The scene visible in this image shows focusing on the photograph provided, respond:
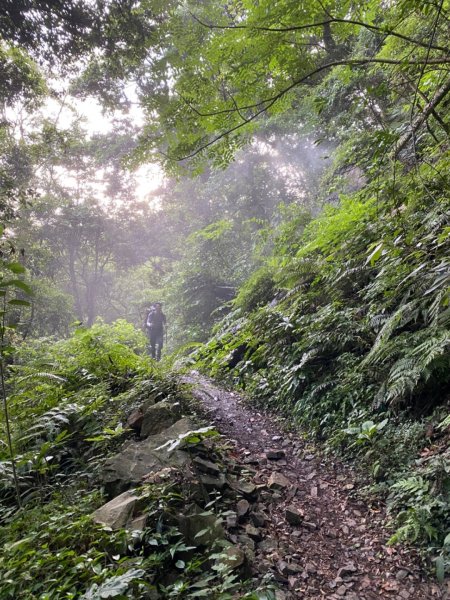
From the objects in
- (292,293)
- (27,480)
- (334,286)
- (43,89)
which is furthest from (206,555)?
(43,89)

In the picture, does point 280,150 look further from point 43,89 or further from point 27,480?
point 27,480

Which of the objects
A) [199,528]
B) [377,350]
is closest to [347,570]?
[199,528]

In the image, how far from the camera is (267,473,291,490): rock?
11.0 ft

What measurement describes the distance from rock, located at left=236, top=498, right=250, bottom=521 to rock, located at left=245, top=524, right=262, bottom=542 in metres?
0.10

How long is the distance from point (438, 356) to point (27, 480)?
3.84m

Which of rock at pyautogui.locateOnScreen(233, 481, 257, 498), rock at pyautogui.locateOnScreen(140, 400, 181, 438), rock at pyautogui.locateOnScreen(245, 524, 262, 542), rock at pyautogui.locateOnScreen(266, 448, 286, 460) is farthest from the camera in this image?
rock at pyautogui.locateOnScreen(266, 448, 286, 460)

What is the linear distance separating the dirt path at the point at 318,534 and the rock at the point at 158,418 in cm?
77

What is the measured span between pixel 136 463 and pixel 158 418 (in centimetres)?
79

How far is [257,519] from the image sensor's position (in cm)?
282

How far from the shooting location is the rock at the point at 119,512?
2.48 meters

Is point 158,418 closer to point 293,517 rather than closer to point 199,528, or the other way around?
point 199,528

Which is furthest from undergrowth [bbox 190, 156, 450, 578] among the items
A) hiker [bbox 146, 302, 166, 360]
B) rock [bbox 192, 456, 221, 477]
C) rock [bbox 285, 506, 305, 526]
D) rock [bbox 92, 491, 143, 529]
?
hiker [bbox 146, 302, 166, 360]

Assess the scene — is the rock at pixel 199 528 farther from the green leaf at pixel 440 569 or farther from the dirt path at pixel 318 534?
the green leaf at pixel 440 569

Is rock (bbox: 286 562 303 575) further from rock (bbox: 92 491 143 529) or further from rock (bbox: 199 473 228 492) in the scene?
rock (bbox: 92 491 143 529)
